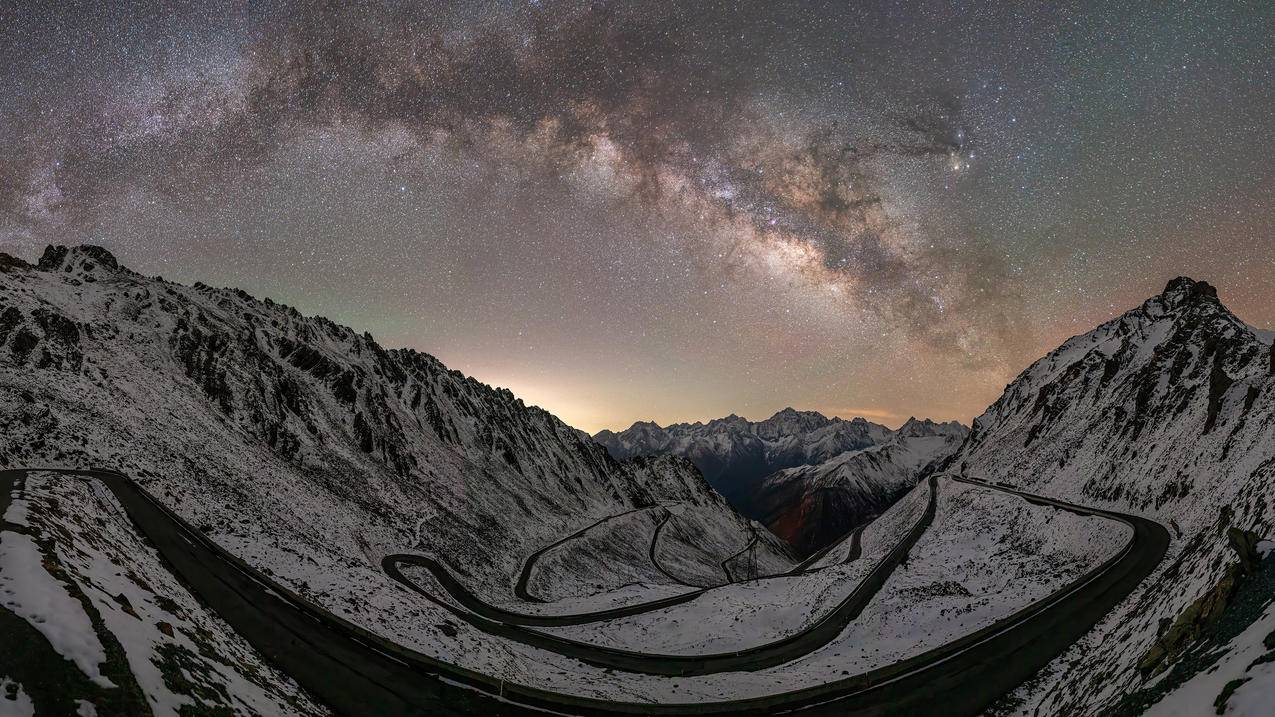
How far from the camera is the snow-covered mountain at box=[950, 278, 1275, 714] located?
45.3 ft

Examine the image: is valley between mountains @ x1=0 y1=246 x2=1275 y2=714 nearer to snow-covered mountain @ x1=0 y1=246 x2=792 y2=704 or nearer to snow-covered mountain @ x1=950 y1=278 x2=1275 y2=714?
snow-covered mountain @ x1=950 y1=278 x2=1275 y2=714

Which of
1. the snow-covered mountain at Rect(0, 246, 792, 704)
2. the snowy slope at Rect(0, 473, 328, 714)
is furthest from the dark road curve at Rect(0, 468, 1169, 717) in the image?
the snow-covered mountain at Rect(0, 246, 792, 704)

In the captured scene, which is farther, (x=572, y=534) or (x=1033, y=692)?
(x=572, y=534)

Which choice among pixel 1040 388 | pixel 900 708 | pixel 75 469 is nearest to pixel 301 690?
pixel 900 708

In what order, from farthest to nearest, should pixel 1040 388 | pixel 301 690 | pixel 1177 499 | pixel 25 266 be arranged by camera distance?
pixel 1040 388, pixel 25 266, pixel 1177 499, pixel 301 690

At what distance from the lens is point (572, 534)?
100125mm

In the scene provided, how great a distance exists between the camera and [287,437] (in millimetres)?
73188

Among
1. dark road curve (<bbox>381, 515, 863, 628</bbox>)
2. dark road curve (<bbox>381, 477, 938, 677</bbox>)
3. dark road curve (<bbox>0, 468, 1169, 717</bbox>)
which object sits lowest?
dark road curve (<bbox>381, 515, 863, 628</bbox>)

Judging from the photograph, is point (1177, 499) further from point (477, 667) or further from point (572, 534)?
point (572, 534)

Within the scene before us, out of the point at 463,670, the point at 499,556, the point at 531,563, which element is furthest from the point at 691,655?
the point at 499,556

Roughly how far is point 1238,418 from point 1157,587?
4299 centimetres

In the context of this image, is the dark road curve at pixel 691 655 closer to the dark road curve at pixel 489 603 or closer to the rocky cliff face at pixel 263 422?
the dark road curve at pixel 489 603

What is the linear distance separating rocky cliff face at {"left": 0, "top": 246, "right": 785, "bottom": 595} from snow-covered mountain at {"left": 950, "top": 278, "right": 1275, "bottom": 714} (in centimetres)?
4521

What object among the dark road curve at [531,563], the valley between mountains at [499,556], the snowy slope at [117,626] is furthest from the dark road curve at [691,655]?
the snowy slope at [117,626]
